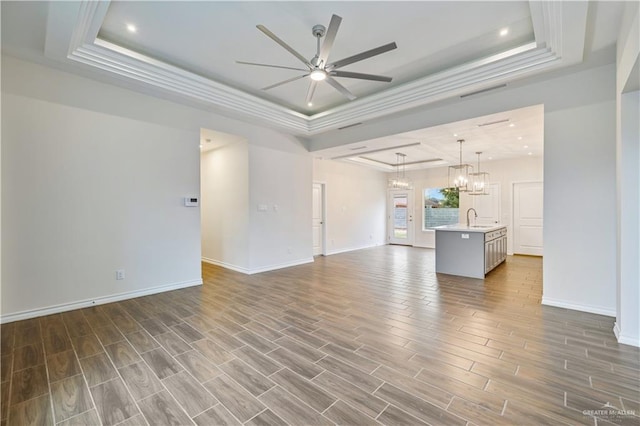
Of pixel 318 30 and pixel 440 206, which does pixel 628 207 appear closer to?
pixel 318 30

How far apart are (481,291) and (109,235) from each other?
5726mm

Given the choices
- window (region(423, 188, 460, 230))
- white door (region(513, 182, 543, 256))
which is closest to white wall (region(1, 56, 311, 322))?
window (region(423, 188, 460, 230))

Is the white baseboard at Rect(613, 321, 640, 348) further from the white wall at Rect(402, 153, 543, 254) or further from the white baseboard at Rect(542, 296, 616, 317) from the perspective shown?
the white wall at Rect(402, 153, 543, 254)

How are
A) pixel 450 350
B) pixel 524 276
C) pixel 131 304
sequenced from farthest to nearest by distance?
pixel 524 276 → pixel 131 304 → pixel 450 350

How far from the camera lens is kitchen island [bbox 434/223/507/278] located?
5.13 meters

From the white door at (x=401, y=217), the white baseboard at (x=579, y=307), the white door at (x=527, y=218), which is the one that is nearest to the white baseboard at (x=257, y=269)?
the white baseboard at (x=579, y=307)

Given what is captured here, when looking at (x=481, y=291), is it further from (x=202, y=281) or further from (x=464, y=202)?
(x=464, y=202)

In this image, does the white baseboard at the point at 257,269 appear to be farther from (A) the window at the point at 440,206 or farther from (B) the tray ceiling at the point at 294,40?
(A) the window at the point at 440,206

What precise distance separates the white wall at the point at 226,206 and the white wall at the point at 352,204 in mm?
2625

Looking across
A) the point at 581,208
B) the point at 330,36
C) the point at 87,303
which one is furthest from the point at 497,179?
the point at 87,303

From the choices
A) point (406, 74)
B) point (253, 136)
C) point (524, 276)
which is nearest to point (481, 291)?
point (524, 276)

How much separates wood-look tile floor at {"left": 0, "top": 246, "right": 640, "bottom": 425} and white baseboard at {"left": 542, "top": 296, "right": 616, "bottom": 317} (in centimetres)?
17

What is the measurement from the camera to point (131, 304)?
12.3ft

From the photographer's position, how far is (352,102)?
16.6ft
